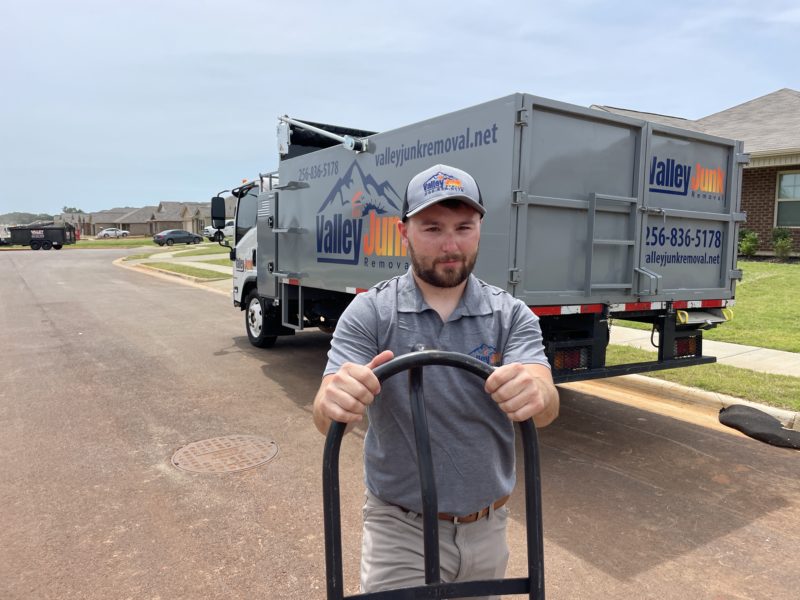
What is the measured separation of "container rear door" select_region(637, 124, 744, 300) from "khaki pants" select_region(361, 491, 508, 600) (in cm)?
405

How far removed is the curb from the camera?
559 centimetres

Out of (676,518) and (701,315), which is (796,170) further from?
(676,518)

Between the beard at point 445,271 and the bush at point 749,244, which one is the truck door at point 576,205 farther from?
the bush at point 749,244

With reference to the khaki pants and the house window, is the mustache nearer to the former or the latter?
the khaki pants

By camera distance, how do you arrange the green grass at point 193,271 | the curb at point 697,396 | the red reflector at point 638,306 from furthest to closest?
1. the green grass at point 193,271
2. the curb at point 697,396
3. the red reflector at point 638,306

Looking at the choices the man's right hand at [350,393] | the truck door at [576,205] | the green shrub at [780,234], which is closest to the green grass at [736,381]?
the truck door at [576,205]

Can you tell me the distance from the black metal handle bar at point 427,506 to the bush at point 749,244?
55.0ft

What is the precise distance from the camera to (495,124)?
4688 mm

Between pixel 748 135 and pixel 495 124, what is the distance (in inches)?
617

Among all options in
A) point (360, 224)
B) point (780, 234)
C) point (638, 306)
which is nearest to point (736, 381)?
point (638, 306)

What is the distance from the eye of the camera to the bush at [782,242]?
15.1 metres

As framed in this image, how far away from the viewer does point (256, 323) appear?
9383 millimetres

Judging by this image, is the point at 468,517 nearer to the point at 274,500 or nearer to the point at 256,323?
the point at 274,500

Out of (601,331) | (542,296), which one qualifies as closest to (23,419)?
(542,296)
